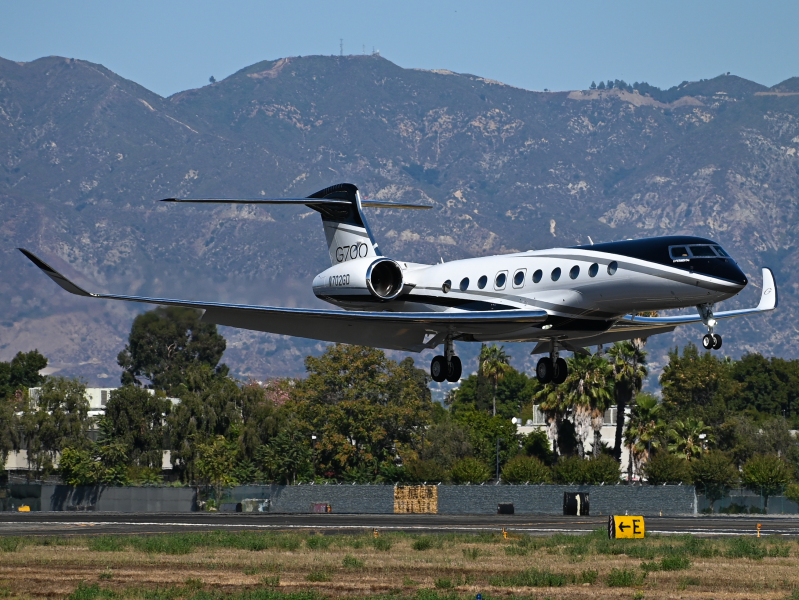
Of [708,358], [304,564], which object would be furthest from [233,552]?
[708,358]

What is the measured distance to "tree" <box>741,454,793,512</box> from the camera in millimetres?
75481

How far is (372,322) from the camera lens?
115ft

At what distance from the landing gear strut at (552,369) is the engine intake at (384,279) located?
5.05 meters

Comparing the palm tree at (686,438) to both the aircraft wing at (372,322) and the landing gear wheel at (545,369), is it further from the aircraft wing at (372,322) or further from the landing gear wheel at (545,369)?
the aircraft wing at (372,322)

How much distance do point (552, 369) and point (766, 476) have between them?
45.7m

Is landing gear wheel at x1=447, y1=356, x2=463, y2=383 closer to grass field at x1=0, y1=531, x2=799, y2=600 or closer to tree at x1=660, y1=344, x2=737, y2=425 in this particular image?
grass field at x1=0, y1=531, x2=799, y2=600

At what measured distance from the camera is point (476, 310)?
34.8 meters

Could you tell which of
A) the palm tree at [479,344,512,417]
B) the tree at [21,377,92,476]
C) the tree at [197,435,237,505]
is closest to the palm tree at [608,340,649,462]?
the tree at [197,435,237,505]

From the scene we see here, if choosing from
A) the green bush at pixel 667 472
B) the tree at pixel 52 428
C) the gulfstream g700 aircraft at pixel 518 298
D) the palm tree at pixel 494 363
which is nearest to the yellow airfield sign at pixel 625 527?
the gulfstream g700 aircraft at pixel 518 298

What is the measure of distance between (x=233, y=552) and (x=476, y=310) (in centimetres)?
1023

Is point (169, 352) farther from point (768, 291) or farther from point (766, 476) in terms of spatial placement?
point (768, 291)

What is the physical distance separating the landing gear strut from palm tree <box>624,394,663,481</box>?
2030 inches

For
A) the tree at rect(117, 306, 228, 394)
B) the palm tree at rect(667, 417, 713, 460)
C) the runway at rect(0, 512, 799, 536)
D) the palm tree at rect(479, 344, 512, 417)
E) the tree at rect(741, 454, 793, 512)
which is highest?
the tree at rect(117, 306, 228, 394)

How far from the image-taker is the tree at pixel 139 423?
303ft
